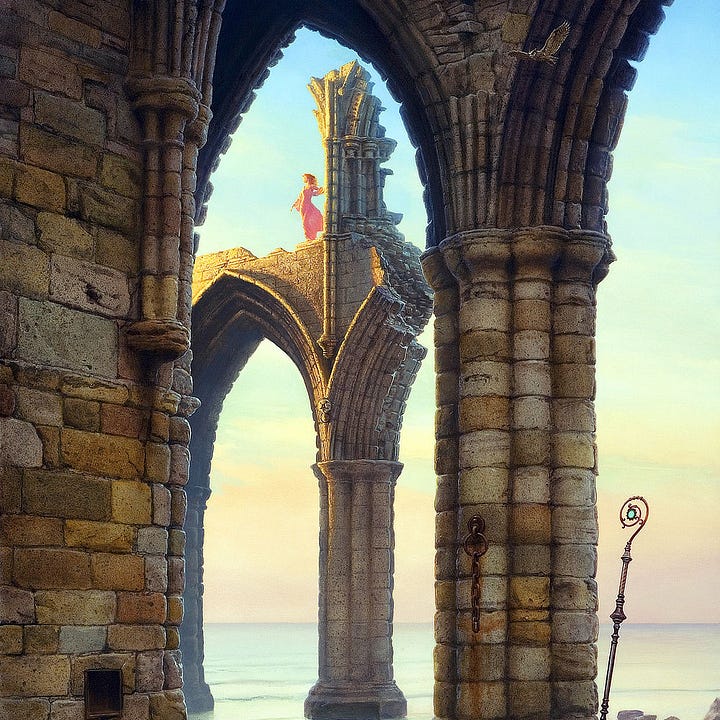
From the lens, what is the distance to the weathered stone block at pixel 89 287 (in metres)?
8.07

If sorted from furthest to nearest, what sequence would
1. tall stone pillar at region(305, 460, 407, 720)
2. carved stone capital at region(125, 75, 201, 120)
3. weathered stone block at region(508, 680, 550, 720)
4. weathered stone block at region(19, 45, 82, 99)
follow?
tall stone pillar at region(305, 460, 407, 720) < weathered stone block at region(508, 680, 550, 720) < carved stone capital at region(125, 75, 201, 120) < weathered stone block at region(19, 45, 82, 99)

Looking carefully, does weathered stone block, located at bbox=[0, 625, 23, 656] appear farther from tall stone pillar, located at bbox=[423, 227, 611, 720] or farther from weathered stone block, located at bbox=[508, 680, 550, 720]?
weathered stone block, located at bbox=[508, 680, 550, 720]

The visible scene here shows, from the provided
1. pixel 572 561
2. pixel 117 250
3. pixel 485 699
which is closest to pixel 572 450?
pixel 572 561

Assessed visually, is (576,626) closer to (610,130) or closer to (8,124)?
(610,130)

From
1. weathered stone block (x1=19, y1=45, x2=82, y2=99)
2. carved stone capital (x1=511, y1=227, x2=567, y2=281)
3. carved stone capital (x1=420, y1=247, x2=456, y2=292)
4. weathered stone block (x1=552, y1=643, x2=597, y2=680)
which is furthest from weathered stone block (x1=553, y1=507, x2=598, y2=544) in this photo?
weathered stone block (x1=19, y1=45, x2=82, y2=99)

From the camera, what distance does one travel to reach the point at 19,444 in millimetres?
7793

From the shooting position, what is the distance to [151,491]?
837cm

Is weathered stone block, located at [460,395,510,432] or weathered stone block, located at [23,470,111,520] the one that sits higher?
weathered stone block, located at [460,395,510,432]

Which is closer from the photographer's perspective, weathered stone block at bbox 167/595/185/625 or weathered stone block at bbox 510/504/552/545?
weathered stone block at bbox 167/595/185/625

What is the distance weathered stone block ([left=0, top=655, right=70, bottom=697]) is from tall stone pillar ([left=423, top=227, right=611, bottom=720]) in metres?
3.01

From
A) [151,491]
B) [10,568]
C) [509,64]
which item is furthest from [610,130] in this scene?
[10,568]

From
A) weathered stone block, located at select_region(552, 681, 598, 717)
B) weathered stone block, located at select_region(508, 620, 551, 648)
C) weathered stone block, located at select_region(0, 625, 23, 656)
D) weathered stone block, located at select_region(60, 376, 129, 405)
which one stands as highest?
weathered stone block, located at select_region(60, 376, 129, 405)

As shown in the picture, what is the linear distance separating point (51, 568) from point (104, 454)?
64cm

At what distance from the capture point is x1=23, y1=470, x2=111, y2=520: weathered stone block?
783cm
